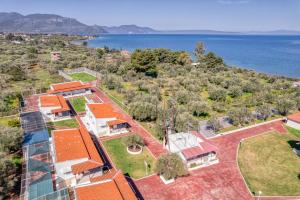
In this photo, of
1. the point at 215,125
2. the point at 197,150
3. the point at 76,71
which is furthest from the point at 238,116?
the point at 76,71

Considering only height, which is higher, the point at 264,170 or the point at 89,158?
the point at 89,158

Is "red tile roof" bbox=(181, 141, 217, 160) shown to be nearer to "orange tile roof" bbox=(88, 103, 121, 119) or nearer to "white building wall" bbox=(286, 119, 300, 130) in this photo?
"orange tile roof" bbox=(88, 103, 121, 119)

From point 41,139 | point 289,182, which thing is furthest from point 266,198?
point 41,139

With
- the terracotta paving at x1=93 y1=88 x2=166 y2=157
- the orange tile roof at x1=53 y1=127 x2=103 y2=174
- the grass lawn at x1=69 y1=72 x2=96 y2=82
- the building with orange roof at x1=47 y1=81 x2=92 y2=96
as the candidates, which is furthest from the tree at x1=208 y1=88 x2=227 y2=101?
the grass lawn at x1=69 y1=72 x2=96 y2=82

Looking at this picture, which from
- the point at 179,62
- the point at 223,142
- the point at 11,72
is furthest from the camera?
the point at 179,62

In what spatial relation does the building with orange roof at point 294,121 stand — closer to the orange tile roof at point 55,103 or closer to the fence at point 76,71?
the orange tile roof at point 55,103

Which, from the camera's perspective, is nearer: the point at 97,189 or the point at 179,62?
the point at 97,189

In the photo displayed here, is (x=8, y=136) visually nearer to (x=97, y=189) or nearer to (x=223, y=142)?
(x=97, y=189)

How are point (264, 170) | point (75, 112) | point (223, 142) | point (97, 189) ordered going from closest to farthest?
point (97, 189) → point (264, 170) → point (223, 142) → point (75, 112)
